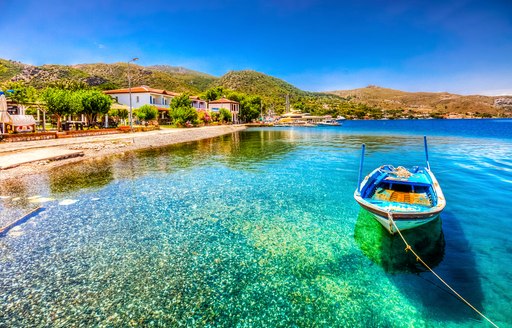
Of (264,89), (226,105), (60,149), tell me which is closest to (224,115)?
(226,105)

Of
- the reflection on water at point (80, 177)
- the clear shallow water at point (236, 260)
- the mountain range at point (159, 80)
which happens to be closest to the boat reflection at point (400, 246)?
the clear shallow water at point (236, 260)

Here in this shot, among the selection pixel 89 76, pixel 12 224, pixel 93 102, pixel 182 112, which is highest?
pixel 89 76

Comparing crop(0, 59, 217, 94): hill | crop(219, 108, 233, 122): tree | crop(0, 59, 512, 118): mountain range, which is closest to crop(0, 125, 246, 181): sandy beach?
crop(219, 108, 233, 122): tree

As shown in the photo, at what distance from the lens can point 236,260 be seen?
7625mm

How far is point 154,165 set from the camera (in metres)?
21.5

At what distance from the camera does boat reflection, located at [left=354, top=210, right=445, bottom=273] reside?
24.6ft

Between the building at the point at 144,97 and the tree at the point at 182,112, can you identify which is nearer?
the tree at the point at 182,112

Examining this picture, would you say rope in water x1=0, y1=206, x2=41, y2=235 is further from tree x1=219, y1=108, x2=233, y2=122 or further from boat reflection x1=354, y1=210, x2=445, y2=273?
tree x1=219, y1=108, x2=233, y2=122

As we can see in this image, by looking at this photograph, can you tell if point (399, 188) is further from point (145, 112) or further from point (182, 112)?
point (182, 112)

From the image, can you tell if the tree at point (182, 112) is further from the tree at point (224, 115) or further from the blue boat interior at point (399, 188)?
the blue boat interior at point (399, 188)

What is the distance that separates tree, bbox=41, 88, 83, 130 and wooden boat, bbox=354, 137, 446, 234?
112 feet

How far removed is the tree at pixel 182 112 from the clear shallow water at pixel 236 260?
4466 centimetres

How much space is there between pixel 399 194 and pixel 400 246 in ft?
10.4

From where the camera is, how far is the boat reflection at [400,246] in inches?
295
